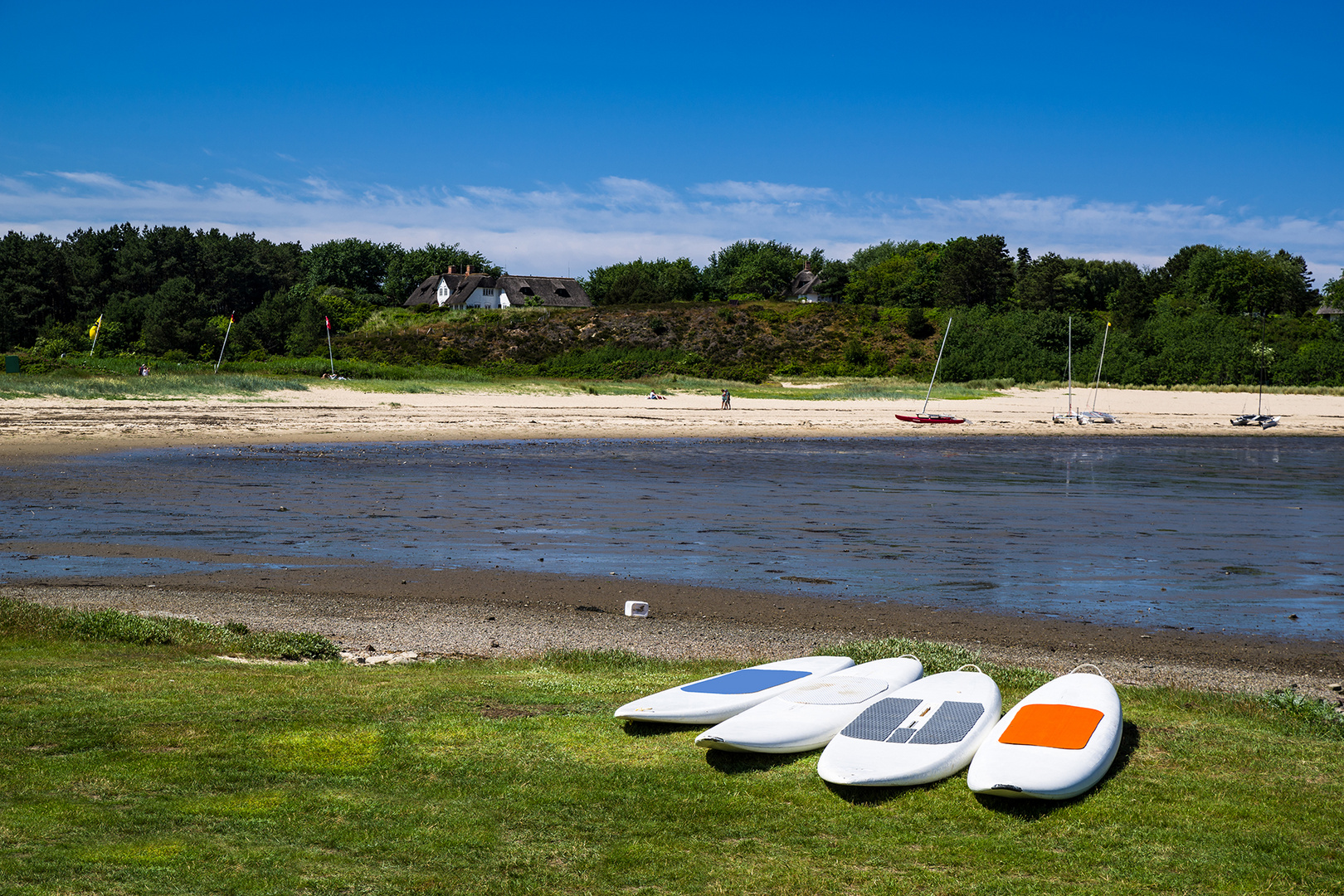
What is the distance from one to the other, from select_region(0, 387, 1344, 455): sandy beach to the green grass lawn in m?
24.8

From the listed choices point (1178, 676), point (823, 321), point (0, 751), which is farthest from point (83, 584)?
point (823, 321)

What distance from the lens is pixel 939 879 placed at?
428 centimetres

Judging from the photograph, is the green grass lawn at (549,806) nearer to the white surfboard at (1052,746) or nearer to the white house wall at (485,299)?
the white surfboard at (1052,746)

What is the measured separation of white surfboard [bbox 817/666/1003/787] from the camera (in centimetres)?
526

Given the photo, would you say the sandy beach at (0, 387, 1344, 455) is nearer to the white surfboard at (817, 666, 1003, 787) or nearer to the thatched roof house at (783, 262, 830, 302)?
the white surfboard at (817, 666, 1003, 787)

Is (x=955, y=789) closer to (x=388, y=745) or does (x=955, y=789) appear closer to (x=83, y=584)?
(x=388, y=745)

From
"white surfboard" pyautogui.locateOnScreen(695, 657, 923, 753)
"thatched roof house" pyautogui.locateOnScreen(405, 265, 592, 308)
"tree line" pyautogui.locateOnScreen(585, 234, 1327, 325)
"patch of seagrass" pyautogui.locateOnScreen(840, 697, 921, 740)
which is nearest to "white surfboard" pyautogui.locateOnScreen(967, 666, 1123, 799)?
"patch of seagrass" pyautogui.locateOnScreen(840, 697, 921, 740)

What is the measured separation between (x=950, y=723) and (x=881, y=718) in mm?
384

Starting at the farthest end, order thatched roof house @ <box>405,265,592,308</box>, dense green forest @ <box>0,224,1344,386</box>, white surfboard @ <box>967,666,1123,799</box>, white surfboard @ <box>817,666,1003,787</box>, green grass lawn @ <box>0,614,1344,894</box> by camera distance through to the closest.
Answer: thatched roof house @ <box>405,265,592,308</box> → dense green forest @ <box>0,224,1344,386</box> → white surfboard @ <box>817,666,1003,787</box> → white surfboard @ <box>967,666,1123,799</box> → green grass lawn @ <box>0,614,1344,894</box>

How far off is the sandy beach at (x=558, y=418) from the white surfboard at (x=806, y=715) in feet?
85.4

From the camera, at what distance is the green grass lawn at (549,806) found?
421 cm

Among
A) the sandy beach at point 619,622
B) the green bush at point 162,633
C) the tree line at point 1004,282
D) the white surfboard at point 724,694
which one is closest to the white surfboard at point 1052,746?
the white surfboard at point 724,694

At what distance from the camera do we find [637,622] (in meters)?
10.5

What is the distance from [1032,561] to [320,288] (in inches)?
3755
